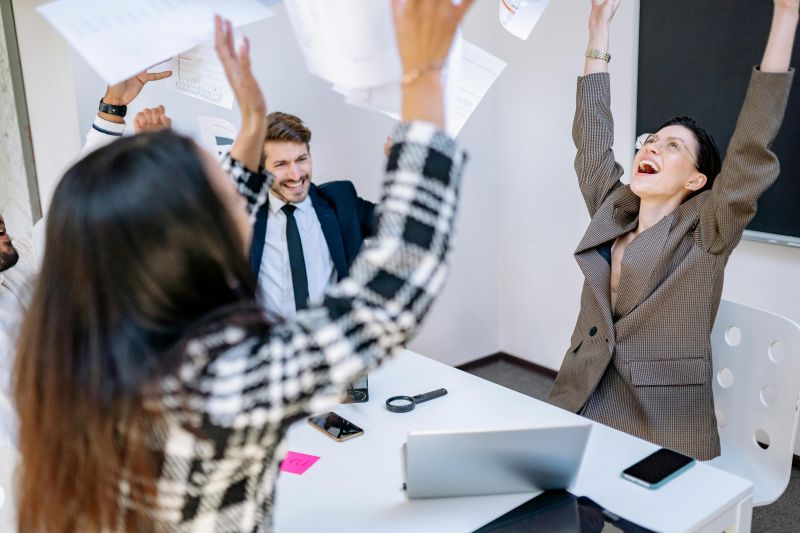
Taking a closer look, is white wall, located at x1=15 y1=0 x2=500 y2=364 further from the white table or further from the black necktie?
the white table

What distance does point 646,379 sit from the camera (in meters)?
1.80

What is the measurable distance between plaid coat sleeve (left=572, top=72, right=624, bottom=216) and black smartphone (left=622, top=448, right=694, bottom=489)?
93cm

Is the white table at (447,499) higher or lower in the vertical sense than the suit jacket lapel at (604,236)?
lower

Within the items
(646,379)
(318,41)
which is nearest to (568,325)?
(646,379)

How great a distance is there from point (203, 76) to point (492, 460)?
89cm

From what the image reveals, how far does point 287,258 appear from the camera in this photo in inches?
93.8

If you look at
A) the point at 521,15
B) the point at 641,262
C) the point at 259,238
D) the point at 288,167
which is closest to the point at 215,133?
the point at 288,167

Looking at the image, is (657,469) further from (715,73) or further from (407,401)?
(715,73)

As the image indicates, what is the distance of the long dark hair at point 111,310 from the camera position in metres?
0.68

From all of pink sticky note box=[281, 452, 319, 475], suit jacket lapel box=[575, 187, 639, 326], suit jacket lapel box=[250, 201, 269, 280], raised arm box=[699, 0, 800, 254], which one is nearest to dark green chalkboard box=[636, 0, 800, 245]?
suit jacket lapel box=[575, 187, 639, 326]

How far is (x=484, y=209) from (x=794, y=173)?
1.59 m

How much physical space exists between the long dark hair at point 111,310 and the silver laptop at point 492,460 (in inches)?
20.5

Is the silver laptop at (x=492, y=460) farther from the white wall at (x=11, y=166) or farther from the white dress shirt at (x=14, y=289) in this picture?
the white wall at (x=11, y=166)

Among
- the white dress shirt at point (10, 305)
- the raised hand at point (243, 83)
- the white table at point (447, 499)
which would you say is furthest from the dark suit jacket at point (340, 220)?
the raised hand at point (243, 83)
